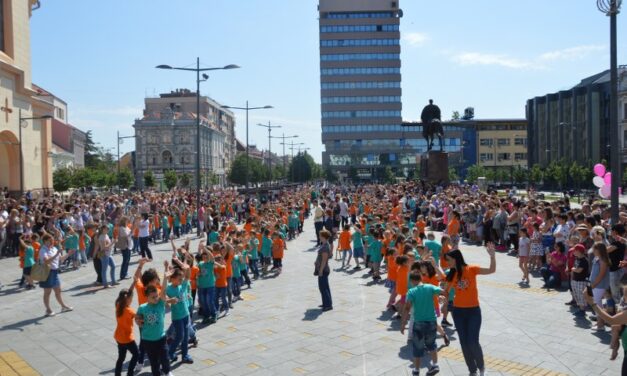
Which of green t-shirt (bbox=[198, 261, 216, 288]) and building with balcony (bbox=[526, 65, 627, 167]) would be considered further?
building with balcony (bbox=[526, 65, 627, 167])

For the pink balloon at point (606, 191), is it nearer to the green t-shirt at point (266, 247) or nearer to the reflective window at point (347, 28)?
the green t-shirt at point (266, 247)

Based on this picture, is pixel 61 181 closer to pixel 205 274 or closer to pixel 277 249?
pixel 277 249

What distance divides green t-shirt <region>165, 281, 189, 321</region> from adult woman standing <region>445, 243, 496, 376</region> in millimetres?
3774

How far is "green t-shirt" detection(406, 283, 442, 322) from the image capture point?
7.19 meters

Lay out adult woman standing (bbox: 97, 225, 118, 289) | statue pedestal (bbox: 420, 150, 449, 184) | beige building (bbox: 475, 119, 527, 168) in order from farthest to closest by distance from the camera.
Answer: beige building (bbox: 475, 119, 527, 168) → statue pedestal (bbox: 420, 150, 449, 184) → adult woman standing (bbox: 97, 225, 118, 289)

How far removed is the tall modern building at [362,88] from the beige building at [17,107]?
7151cm

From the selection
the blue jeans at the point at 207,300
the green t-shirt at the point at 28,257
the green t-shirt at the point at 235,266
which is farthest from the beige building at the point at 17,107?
the blue jeans at the point at 207,300

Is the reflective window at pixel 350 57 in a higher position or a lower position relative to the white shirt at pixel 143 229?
higher

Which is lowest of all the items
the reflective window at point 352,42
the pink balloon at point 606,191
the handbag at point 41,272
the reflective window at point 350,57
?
the handbag at point 41,272

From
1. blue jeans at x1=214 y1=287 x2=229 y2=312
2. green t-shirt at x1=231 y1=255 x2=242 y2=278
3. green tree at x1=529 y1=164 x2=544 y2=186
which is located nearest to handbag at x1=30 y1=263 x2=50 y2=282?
blue jeans at x1=214 y1=287 x2=229 y2=312

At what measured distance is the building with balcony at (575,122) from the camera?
7300 cm

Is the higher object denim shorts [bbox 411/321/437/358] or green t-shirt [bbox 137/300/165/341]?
green t-shirt [bbox 137/300/165/341]

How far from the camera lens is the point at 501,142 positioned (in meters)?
103

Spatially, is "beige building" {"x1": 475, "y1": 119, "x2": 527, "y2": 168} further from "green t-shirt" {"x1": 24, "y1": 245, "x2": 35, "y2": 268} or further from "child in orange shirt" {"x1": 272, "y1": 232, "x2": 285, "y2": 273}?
"green t-shirt" {"x1": 24, "y1": 245, "x2": 35, "y2": 268}
